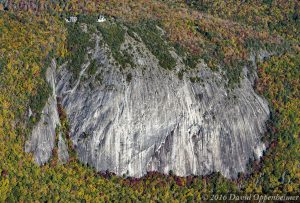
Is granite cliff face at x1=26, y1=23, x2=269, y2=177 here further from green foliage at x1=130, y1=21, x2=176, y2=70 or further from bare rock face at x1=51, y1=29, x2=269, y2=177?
green foliage at x1=130, y1=21, x2=176, y2=70

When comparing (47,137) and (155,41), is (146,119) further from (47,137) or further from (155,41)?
(155,41)

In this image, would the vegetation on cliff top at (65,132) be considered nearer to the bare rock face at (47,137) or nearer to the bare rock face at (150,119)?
the bare rock face at (47,137)

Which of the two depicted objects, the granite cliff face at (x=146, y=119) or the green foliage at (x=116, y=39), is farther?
the green foliage at (x=116, y=39)

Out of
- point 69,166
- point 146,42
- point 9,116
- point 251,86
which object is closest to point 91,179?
point 69,166

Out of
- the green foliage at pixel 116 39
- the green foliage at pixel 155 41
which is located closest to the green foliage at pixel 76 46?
the green foliage at pixel 116 39

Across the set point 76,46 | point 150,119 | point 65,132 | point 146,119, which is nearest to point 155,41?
point 76,46
